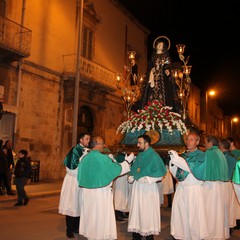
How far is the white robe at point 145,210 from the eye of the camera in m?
5.61

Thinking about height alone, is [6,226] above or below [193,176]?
below

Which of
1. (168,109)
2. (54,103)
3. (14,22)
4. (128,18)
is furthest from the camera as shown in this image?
(128,18)

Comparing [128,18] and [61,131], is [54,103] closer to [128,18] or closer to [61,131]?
[61,131]

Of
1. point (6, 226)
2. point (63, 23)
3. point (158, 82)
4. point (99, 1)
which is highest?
point (99, 1)

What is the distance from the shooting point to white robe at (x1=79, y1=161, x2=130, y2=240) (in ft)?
16.9

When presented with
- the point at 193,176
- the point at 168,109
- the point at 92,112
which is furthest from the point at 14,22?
the point at 193,176

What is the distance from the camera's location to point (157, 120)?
789 cm

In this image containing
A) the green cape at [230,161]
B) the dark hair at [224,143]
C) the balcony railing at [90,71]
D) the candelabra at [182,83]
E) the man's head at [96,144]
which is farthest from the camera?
the balcony railing at [90,71]

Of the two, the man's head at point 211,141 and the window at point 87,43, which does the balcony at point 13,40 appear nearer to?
the window at point 87,43

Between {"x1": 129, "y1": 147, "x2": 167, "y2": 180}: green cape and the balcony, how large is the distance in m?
9.62

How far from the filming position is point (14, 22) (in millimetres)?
Answer: 14250

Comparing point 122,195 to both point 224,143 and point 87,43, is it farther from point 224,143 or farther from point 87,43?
point 87,43

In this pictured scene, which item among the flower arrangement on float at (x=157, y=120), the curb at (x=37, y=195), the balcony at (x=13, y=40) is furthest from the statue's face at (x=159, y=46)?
the balcony at (x=13, y=40)

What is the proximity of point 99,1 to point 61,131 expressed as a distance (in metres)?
8.82
